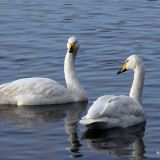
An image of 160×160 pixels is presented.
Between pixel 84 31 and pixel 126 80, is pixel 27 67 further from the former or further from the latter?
pixel 84 31

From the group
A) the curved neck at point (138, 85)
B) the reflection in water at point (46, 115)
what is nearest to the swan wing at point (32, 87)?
the reflection in water at point (46, 115)

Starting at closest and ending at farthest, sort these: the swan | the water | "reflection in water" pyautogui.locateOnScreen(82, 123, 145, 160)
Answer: "reflection in water" pyautogui.locateOnScreen(82, 123, 145, 160) < the water < the swan

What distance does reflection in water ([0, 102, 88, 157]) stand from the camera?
13922 mm

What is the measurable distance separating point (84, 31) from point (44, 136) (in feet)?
36.0

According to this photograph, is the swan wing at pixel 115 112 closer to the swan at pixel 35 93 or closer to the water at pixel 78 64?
the water at pixel 78 64

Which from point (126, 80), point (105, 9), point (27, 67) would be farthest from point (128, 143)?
point (105, 9)

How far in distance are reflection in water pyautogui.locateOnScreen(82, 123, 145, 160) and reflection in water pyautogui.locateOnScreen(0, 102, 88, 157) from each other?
293 mm

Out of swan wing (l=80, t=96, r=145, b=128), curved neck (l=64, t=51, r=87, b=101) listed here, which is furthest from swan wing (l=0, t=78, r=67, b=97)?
swan wing (l=80, t=96, r=145, b=128)

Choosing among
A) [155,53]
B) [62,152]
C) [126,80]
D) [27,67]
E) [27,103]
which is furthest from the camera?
[155,53]

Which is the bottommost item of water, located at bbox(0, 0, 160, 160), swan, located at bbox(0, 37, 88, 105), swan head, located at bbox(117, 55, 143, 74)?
water, located at bbox(0, 0, 160, 160)

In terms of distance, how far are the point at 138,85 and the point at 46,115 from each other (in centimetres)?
178

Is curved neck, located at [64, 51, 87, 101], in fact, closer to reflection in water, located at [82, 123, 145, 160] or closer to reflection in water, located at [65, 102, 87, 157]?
reflection in water, located at [65, 102, 87, 157]

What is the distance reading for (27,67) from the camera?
18.5 m

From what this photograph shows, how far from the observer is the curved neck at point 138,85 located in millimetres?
14555
